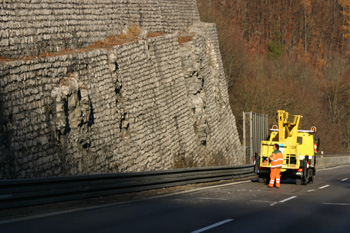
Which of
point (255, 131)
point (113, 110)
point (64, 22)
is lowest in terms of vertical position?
point (255, 131)

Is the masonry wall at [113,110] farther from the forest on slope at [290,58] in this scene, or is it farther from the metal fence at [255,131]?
the forest on slope at [290,58]

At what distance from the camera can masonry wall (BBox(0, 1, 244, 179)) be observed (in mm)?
17141

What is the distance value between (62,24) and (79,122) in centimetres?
448

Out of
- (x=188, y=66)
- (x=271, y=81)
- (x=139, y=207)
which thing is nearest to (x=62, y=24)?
(x=139, y=207)

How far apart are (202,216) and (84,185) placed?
403 centimetres

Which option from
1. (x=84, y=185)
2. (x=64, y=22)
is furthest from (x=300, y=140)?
(x=84, y=185)

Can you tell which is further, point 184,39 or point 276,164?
point 184,39

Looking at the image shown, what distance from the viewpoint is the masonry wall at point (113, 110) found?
1714 centimetres

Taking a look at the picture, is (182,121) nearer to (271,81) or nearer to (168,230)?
(168,230)

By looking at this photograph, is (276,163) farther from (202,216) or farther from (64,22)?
(202,216)

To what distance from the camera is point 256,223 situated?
1195 centimetres

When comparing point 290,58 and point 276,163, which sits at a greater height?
point 276,163

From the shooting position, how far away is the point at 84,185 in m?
15.5

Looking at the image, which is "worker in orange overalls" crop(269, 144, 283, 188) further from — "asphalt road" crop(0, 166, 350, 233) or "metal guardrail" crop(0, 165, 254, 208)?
"asphalt road" crop(0, 166, 350, 233)
